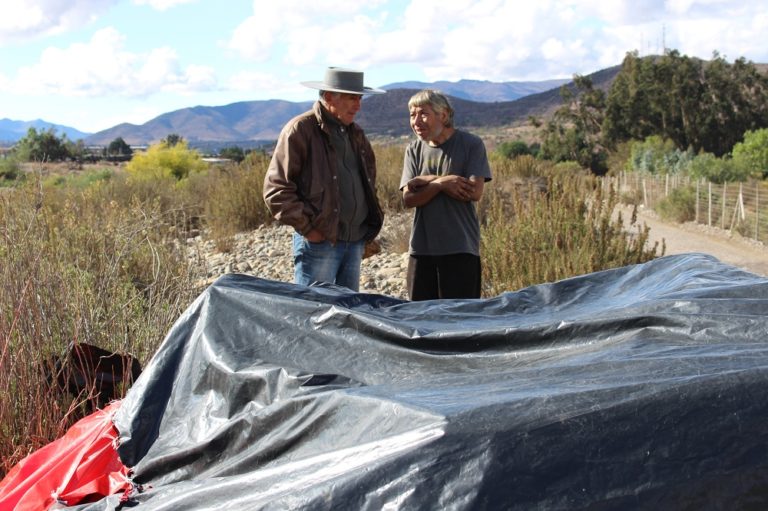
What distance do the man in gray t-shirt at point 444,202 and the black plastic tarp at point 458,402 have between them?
1433 millimetres

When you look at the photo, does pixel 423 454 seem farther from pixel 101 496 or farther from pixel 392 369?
pixel 101 496

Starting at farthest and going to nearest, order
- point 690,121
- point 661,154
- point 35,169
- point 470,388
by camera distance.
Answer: point 690,121, point 661,154, point 35,169, point 470,388

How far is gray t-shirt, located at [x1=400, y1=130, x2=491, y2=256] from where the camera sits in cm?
459

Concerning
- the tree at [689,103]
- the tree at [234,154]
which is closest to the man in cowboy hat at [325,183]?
the tree at [234,154]

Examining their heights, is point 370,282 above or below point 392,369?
below

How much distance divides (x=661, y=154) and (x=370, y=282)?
26.9 metres

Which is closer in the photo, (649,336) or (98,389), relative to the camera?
(649,336)

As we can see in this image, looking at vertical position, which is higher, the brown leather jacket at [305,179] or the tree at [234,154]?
the tree at [234,154]

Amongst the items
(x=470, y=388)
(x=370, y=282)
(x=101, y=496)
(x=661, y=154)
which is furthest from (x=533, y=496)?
(x=661, y=154)

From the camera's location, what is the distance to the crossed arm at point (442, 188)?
4.51 m

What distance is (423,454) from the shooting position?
6.19 feet

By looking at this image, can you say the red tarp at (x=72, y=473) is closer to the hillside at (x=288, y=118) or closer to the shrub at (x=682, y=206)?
the shrub at (x=682, y=206)

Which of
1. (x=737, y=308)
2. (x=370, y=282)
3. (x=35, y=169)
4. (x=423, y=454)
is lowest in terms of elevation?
(x=370, y=282)

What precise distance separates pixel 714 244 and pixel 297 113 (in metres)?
151
